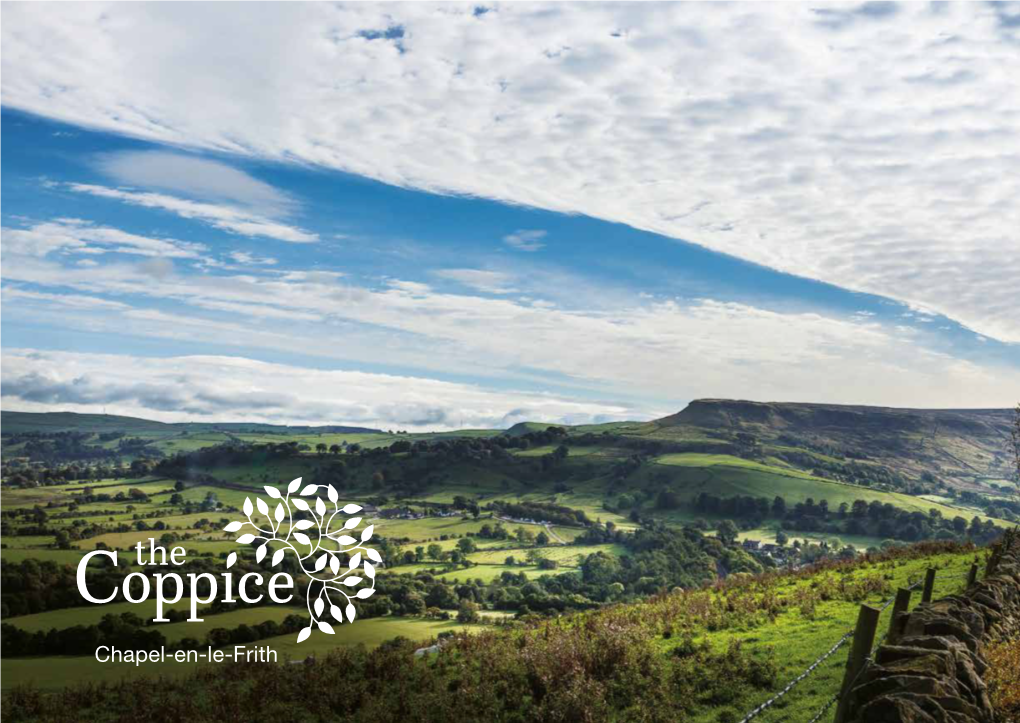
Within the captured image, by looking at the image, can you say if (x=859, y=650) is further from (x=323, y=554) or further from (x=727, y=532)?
(x=727, y=532)

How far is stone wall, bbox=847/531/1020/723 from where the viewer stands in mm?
8758

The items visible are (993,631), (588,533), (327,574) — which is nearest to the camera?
(993,631)

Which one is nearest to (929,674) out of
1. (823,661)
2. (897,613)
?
(897,613)

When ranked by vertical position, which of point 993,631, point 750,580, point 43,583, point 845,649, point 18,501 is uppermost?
point 993,631

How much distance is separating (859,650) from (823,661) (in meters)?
10.8

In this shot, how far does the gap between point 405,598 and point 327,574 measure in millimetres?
27465

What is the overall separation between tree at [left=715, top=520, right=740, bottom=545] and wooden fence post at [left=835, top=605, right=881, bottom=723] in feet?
409

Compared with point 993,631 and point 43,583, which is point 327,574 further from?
point 993,631

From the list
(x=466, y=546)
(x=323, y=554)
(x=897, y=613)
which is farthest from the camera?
(x=466, y=546)

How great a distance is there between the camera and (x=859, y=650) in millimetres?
8953

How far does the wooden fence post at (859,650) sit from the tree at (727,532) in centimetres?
12454

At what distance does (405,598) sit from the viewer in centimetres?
6022

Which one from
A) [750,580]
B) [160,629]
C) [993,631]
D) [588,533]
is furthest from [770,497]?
[993,631]

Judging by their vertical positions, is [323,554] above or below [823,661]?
below
